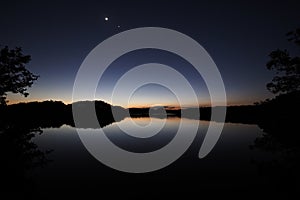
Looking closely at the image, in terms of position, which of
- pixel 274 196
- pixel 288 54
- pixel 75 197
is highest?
pixel 288 54

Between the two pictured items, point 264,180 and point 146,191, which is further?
point 264,180

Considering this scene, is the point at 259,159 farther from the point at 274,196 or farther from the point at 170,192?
the point at 170,192

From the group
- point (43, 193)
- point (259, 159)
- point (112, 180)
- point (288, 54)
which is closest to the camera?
point (43, 193)

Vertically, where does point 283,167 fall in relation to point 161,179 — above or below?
below

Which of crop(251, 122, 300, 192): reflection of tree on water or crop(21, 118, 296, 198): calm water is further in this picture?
crop(251, 122, 300, 192): reflection of tree on water

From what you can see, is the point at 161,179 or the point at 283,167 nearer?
the point at 161,179

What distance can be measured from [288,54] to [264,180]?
67.6 feet

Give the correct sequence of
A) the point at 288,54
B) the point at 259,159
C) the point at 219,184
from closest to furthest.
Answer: the point at 219,184
the point at 259,159
the point at 288,54

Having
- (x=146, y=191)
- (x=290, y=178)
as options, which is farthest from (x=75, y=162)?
(x=290, y=178)

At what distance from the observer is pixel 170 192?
11281 millimetres

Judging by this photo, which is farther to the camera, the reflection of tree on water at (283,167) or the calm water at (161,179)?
the reflection of tree on water at (283,167)

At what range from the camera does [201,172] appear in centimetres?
1511

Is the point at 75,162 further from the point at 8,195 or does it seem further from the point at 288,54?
the point at 288,54

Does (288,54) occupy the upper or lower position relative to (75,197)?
upper
